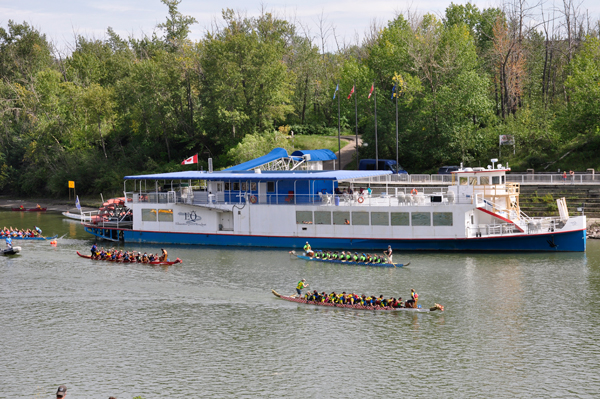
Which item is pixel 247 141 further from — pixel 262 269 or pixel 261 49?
pixel 262 269

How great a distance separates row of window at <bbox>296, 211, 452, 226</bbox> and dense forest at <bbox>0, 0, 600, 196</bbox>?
30787mm

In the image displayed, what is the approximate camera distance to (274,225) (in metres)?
55.0

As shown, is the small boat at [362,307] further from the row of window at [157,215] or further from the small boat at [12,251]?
the small boat at [12,251]

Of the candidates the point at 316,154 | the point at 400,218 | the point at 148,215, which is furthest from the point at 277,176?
the point at 148,215

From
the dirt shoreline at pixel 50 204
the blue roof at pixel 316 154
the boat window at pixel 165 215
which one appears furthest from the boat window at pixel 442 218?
the dirt shoreline at pixel 50 204

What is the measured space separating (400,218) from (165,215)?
77.0 ft

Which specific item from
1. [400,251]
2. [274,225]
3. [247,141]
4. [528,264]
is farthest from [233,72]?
[528,264]

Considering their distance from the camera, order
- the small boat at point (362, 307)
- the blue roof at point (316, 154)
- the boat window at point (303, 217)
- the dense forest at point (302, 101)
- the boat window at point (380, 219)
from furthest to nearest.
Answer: the dense forest at point (302, 101), the blue roof at point (316, 154), the boat window at point (303, 217), the boat window at point (380, 219), the small boat at point (362, 307)

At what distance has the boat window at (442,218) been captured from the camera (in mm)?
49625

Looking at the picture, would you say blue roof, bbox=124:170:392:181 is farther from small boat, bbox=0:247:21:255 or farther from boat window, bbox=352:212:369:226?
small boat, bbox=0:247:21:255

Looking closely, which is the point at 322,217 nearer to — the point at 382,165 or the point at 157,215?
the point at 157,215

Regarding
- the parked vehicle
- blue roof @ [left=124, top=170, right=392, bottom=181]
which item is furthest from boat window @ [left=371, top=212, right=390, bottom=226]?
the parked vehicle

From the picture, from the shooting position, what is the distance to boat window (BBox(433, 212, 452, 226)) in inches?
1954

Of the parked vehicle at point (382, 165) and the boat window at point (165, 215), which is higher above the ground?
the parked vehicle at point (382, 165)
